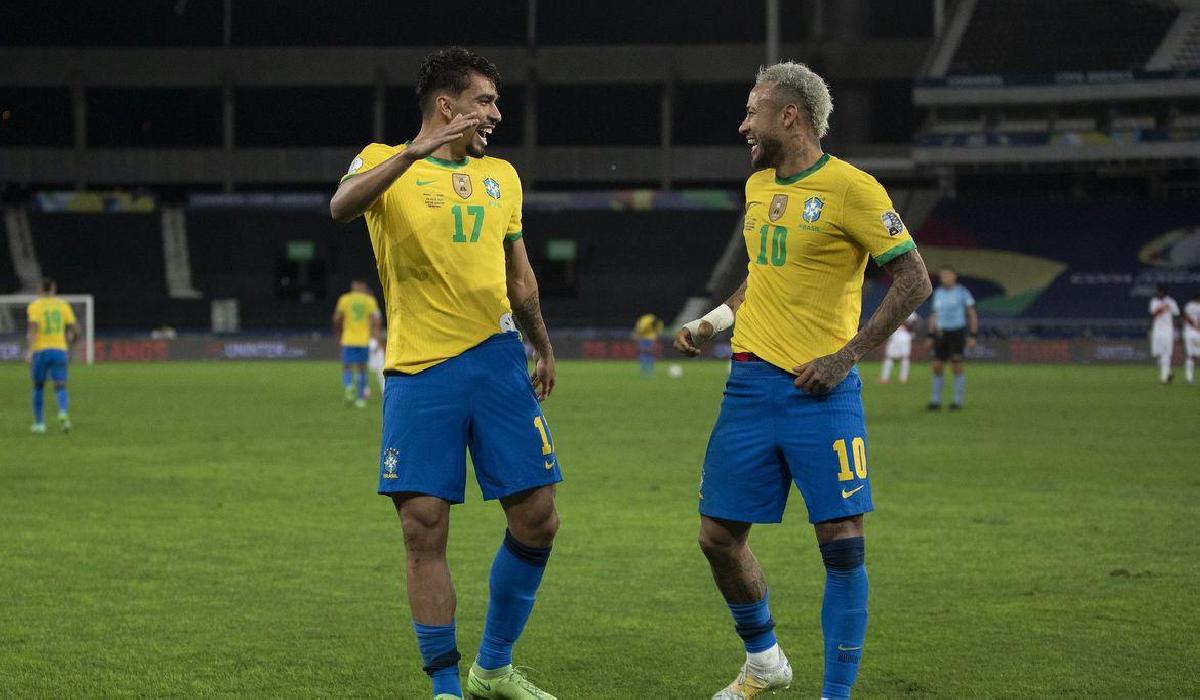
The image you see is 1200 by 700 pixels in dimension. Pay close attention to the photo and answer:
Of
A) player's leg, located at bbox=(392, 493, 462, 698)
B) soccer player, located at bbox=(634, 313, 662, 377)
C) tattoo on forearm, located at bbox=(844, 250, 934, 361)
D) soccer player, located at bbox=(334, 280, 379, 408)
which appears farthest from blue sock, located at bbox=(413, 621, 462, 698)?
soccer player, located at bbox=(634, 313, 662, 377)

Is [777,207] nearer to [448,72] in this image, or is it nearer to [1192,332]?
[448,72]

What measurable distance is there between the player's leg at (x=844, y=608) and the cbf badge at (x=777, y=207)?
3.86ft

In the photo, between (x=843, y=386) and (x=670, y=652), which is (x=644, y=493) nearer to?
(x=670, y=652)

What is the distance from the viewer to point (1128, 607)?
297 inches

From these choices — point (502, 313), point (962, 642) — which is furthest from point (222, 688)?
point (962, 642)

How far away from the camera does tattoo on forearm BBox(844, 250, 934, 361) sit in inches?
210

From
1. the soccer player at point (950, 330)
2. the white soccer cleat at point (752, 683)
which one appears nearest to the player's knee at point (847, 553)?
the white soccer cleat at point (752, 683)

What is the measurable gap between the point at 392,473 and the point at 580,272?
2004 inches

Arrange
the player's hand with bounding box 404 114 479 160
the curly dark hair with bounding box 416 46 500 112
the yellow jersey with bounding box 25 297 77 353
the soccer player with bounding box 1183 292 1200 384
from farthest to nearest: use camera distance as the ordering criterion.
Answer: the soccer player with bounding box 1183 292 1200 384
the yellow jersey with bounding box 25 297 77 353
the curly dark hair with bounding box 416 46 500 112
the player's hand with bounding box 404 114 479 160

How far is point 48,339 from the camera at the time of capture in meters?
19.4

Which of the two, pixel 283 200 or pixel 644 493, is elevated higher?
pixel 283 200

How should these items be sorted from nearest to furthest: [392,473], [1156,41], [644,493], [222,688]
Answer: [392,473] < [222,688] < [644,493] < [1156,41]

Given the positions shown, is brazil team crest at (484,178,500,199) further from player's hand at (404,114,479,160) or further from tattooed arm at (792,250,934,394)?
tattooed arm at (792,250,934,394)

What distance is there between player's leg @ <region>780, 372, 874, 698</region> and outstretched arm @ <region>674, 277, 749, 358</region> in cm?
54
